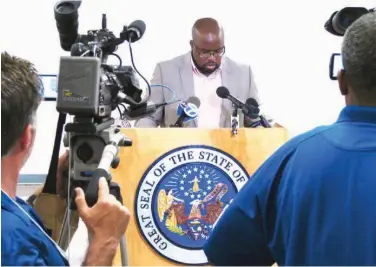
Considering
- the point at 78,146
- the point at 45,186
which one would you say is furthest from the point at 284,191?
the point at 45,186

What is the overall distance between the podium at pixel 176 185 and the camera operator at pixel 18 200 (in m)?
0.60

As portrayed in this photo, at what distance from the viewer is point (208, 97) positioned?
254cm

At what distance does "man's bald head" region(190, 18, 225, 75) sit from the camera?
253 cm

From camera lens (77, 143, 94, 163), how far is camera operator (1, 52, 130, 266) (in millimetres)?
281

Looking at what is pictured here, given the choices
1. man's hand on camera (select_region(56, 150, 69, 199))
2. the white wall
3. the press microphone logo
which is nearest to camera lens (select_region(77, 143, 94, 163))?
man's hand on camera (select_region(56, 150, 69, 199))

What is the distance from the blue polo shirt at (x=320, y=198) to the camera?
3.03 ft

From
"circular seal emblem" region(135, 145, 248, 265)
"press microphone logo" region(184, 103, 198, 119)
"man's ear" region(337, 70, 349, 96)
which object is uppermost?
"man's ear" region(337, 70, 349, 96)

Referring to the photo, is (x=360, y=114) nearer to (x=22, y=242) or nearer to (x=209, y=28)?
(x=22, y=242)

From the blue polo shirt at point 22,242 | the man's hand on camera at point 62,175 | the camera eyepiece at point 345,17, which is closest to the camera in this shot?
the blue polo shirt at point 22,242

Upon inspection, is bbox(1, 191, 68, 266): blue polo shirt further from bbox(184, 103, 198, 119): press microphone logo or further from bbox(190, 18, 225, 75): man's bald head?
bbox(190, 18, 225, 75): man's bald head

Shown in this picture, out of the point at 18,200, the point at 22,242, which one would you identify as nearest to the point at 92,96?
the point at 18,200

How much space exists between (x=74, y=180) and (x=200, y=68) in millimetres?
1393

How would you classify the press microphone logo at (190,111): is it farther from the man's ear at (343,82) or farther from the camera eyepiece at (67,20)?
the man's ear at (343,82)

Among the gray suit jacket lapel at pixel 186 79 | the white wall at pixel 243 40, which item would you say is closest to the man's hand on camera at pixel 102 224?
the gray suit jacket lapel at pixel 186 79
